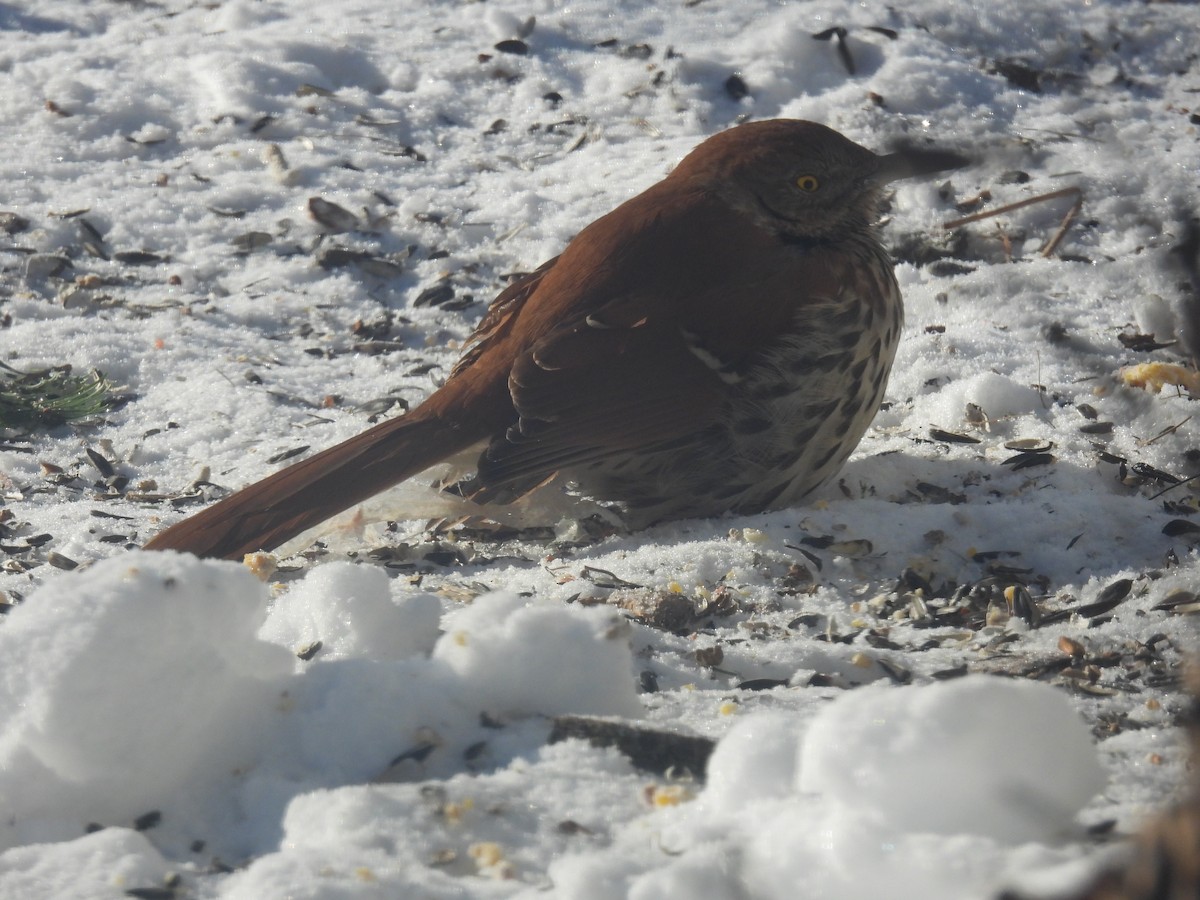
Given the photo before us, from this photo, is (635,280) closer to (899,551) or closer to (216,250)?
(899,551)

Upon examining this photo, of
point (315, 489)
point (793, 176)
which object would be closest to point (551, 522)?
point (315, 489)

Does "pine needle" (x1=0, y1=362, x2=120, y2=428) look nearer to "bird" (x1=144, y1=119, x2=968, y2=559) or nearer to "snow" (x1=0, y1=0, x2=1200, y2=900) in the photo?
"snow" (x1=0, y1=0, x2=1200, y2=900)

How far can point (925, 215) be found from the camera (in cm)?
474

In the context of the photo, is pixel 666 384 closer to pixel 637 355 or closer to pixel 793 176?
→ pixel 637 355

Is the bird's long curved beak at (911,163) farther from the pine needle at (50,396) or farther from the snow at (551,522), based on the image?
the pine needle at (50,396)

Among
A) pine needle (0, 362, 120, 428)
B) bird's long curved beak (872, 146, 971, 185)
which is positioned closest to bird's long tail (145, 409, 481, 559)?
pine needle (0, 362, 120, 428)

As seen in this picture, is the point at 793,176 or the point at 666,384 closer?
the point at 666,384

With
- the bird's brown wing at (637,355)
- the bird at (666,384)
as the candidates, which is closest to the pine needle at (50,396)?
the bird at (666,384)

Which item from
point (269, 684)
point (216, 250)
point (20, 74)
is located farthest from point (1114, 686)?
point (20, 74)

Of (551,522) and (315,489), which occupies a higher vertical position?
(315,489)

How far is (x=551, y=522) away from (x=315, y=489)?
2.22 ft

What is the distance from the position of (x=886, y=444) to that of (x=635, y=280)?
0.91 meters

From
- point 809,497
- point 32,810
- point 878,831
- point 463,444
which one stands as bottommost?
point 809,497

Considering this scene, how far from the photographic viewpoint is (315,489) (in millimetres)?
3332
